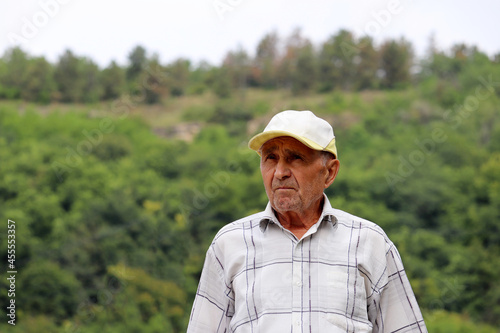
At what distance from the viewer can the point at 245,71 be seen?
79875mm

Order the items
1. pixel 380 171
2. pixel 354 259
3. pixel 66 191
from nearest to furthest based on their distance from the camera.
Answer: pixel 354 259 → pixel 66 191 → pixel 380 171

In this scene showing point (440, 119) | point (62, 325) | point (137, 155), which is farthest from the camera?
point (440, 119)

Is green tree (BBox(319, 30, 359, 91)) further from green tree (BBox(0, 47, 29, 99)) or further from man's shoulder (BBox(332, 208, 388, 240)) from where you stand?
man's shoulder (BBox(332, 208, 388, 240))

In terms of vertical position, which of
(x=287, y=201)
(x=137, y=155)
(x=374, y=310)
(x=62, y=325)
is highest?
(x=137, y=155)

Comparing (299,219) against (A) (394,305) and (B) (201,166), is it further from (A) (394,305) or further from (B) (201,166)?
A: (B) (201,166)

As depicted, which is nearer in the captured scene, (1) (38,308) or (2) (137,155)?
(1) (38,308)

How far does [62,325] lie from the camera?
33031mm

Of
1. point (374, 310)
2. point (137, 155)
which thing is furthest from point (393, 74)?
point (374, 310)

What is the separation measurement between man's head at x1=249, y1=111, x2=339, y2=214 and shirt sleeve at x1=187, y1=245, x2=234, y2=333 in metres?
0.24

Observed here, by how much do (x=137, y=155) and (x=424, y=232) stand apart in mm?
23851

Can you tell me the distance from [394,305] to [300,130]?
54 centimetres

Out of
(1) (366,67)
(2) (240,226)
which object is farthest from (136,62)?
(2) (240,226)

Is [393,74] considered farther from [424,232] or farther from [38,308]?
[38,308]

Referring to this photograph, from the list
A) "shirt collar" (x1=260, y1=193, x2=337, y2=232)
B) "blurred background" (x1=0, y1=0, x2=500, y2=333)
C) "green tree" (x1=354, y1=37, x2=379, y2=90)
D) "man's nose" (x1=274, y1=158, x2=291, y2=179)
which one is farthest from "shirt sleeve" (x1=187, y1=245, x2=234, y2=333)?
"green tree" (x1=354, y1=37, x2=379, y2=90)
